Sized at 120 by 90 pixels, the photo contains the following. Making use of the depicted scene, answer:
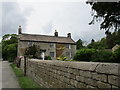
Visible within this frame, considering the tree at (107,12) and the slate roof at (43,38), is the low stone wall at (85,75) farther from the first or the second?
the slate roof at (43,38)

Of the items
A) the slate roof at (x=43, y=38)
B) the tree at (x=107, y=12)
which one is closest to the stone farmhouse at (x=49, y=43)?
the slate roof at (x=43, y=38)

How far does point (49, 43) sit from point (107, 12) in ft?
80.6

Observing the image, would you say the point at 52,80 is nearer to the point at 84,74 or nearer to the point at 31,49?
the point at 84,74

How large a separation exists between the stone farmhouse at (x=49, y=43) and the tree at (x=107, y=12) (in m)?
21.2

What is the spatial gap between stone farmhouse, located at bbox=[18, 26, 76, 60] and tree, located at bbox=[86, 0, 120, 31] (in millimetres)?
21167

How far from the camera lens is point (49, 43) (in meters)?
36.8

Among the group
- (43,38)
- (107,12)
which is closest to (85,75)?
(107,12)

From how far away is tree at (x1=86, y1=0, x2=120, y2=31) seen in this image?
1270cm

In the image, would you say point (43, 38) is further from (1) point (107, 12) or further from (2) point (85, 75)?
(2) point (85, 75)

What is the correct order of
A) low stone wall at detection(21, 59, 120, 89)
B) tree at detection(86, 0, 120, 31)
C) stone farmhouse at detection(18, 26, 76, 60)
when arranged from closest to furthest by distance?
1. low stone wall at detection(21, 59, 120, 89)
2. tree at detection(86, 0, 120, 31)
3. stone farmhouse at detection(18, 26, 76, 60)

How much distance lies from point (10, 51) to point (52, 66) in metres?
38.3

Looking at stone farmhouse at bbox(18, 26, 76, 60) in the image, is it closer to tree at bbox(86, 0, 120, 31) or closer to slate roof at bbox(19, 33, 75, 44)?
slate roof at bbox(19, 33, 75, 44)

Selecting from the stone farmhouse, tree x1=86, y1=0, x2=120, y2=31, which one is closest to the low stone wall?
tree x1=86, y1=0, x2=120, y2=31

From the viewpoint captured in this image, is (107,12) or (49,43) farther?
(49,43)
